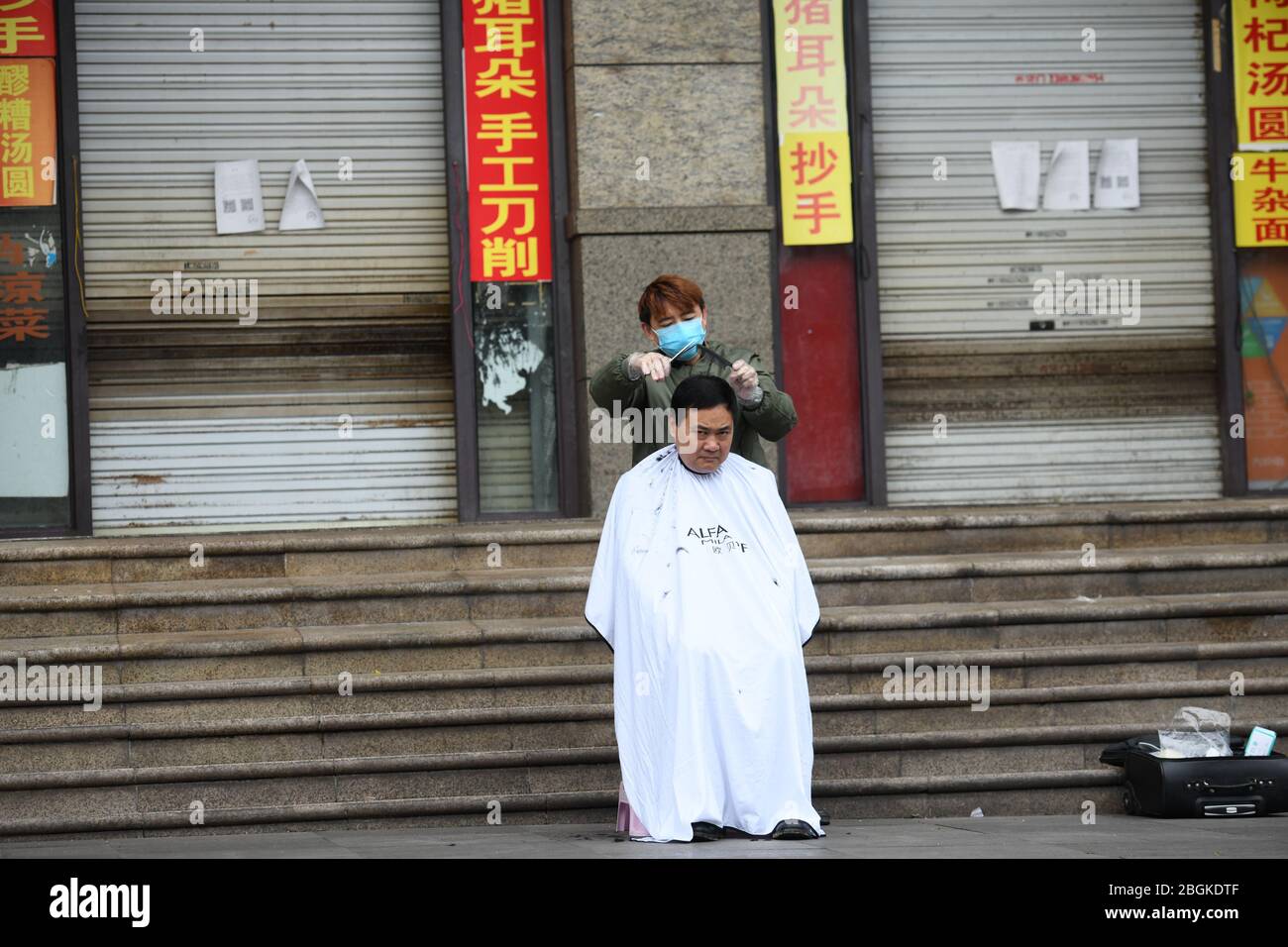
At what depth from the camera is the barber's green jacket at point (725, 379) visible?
7.12 meters

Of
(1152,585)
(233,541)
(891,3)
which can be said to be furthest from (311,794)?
(891,3)

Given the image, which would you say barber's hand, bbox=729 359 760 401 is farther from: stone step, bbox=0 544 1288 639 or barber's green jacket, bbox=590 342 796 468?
stone step, bbox=0 544 1288 639

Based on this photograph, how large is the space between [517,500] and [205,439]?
1925 millimetres

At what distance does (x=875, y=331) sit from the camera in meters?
11.6

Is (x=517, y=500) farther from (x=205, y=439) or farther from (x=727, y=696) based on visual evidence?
(x=727, y=696)

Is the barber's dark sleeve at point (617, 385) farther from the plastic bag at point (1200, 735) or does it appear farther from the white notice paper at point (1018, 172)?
the white notice paper at point (1018, 172)

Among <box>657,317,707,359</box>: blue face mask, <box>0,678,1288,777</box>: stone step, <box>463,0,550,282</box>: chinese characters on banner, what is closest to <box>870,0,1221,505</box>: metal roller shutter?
<box>463,0,550,282</box>: chinese characters on banner

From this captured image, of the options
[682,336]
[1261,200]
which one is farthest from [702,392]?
[1261,200]

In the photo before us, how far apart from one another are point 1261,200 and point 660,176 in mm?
4111

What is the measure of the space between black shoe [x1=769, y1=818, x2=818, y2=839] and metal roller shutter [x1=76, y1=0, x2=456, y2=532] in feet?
16.5

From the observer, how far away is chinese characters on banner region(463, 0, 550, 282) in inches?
447

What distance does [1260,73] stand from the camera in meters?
12.1

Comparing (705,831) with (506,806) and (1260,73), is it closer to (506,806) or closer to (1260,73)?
(506,806)

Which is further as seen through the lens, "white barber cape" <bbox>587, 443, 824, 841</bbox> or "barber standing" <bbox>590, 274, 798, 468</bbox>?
"barber standing" <bbox>590, 274, 798, 468</bbox>
